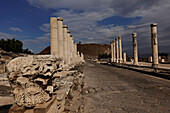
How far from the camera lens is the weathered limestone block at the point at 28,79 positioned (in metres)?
1.96

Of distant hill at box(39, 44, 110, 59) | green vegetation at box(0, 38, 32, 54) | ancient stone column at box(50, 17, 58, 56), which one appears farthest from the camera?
distant hill at box(39, 44, 110, 59)

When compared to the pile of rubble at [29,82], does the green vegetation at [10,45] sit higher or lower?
higher

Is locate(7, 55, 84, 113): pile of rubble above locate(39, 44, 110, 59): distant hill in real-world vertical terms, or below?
below

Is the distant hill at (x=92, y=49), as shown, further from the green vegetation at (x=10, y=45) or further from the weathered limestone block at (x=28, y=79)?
the weathered limestone block at (x=28, y=79)

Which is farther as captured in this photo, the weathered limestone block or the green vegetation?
the green vegetation

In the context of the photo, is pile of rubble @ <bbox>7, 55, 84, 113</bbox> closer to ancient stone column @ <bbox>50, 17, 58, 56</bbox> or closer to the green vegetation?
ancient stone column @ <bbox>50, 17, 58, 56</bbox>

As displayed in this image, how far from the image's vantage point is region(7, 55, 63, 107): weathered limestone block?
6.44 ft

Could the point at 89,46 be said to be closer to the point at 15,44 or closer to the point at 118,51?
the point at 15,44

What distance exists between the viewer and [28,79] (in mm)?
2010

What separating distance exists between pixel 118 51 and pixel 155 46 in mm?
12712

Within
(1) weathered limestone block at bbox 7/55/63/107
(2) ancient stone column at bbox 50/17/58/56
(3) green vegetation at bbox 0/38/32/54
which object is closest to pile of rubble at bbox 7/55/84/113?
(1) weathered limestone block at bbox 7/55/63/107

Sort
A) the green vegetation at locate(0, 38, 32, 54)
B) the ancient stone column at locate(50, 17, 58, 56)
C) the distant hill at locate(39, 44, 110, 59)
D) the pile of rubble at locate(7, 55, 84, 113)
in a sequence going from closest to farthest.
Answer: the pile of rubble at locate(7, 55, 84, 113) → the ancient stone column at locate(50, 17, 58, 56) → the green vegetation at locate(0, 38, 32, 54) → the distant hill at locate(39, 44, 110, 59)

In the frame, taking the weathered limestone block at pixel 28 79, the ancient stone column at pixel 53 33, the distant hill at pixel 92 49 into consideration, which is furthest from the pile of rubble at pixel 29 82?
the distant hill at pixel 92 49

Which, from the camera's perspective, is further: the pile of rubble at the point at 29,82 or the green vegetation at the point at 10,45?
the green vegetation at the point at 10,45
